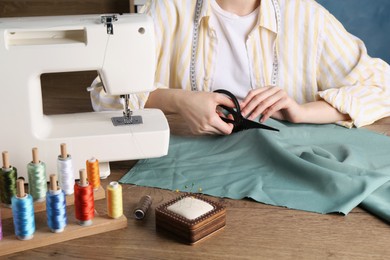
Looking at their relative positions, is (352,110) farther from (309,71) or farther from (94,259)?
(94,259)

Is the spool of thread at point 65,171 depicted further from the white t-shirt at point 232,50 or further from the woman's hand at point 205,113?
the white t-shirt at point 232,50

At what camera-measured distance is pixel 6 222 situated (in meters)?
1.24

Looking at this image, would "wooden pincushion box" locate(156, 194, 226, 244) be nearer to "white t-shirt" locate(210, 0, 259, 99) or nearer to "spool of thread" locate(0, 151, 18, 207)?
"spool of thread" locate(0, 151, 18, 207)

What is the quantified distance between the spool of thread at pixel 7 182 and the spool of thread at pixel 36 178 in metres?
0.03

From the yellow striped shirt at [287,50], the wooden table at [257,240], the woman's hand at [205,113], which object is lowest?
the wooden table at [257,240]

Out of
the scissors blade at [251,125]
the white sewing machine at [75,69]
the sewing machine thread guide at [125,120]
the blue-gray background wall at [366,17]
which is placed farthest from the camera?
the blue-gray background wall at [366,17]

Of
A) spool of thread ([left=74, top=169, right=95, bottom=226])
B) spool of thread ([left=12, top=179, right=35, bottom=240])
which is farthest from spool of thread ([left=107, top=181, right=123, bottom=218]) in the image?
spool of thread ([left=12, top=179, right=35, bottom=240])

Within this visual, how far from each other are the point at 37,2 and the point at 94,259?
9.82 feet

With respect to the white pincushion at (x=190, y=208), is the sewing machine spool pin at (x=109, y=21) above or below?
above

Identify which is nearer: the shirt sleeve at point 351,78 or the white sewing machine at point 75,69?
the white sewing machine at point 75,69

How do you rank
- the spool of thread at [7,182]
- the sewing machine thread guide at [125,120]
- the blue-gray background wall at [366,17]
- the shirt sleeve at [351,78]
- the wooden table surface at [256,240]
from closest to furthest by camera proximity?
the wooden table surface at [256,240] < the spool of thread at [7,182] < the sewing machine thread guide at [125,120] < the shirt sleeve at [351,78] < the blue-gray background wall at [366,17]

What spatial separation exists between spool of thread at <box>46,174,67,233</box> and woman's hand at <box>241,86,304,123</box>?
0.68m

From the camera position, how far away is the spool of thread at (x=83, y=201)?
47.0 inches

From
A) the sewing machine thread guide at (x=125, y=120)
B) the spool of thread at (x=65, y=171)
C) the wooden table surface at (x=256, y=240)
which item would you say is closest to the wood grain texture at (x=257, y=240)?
the wooden table surface at (x=256, y=240)
